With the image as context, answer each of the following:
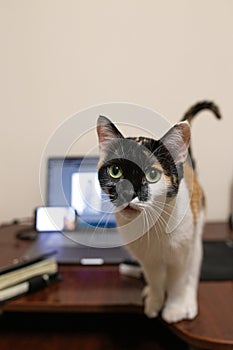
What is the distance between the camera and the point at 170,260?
2.05ft

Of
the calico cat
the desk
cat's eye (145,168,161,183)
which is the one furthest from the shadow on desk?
cat's eye (145,168,161,183)

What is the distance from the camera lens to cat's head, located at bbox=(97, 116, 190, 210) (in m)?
0.38

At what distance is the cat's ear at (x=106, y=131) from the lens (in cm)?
39

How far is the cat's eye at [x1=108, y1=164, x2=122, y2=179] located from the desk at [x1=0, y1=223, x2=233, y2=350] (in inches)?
13.9

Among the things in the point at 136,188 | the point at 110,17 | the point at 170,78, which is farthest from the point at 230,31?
the point at 136,188

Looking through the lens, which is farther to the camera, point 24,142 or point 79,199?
point 24,142

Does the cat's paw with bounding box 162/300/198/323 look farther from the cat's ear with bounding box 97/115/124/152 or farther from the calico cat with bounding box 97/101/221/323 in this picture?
the cat's ear with bounding box 97/115/124/152

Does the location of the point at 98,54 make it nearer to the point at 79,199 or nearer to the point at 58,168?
the point at 58,168

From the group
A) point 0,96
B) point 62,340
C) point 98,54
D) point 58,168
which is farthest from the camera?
point 98,54

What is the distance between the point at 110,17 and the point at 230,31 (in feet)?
1.32

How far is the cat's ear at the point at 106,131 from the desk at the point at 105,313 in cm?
38

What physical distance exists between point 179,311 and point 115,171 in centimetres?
38

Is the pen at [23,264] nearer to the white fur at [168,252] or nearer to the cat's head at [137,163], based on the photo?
the white fur at [168,252]

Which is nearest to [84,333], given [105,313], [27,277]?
[105,313]
